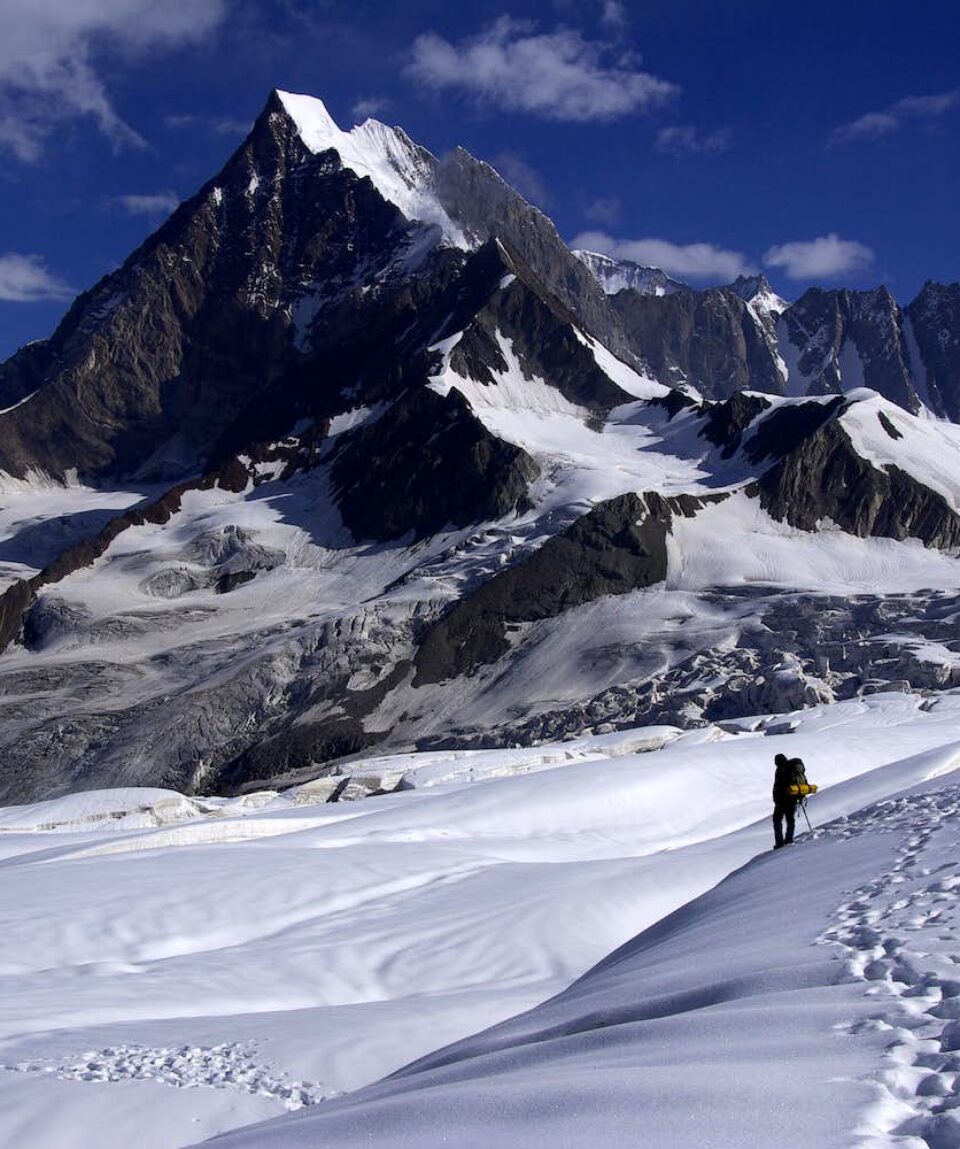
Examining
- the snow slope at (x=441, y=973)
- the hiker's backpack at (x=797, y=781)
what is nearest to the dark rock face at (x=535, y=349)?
the snow slope at (x=441, y=973)

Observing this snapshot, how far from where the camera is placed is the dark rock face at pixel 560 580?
108m

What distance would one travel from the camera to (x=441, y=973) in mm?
19062

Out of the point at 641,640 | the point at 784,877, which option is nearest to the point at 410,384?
the point at 641,640

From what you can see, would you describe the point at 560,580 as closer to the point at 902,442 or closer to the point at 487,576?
the point at 487,576

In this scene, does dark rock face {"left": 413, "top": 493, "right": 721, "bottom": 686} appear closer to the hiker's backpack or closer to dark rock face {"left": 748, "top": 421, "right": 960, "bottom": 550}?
dark rock face {"left": 748, "top": 421, "right": 960, "bottom": 550}

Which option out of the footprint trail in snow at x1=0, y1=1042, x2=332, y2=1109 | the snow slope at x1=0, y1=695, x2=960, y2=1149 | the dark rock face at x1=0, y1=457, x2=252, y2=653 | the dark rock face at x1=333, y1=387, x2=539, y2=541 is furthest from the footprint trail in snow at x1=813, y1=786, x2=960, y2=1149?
the dark rock face at x1=0, y1=457, x2=252, y2=653

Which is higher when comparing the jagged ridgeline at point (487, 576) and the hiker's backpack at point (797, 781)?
the jagged ridgeline at point (487, 576)

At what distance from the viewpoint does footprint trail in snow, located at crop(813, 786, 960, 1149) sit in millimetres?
6215

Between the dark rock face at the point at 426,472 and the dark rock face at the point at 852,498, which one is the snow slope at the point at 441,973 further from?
the dark rock face at the point at 426,472

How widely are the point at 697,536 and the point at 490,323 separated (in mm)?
61237

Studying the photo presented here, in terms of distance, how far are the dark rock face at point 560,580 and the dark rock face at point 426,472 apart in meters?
16.8

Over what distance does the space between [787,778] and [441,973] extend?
235 inches

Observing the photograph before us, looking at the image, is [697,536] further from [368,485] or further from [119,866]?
[119,866]

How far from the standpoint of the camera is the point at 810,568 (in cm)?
11881
